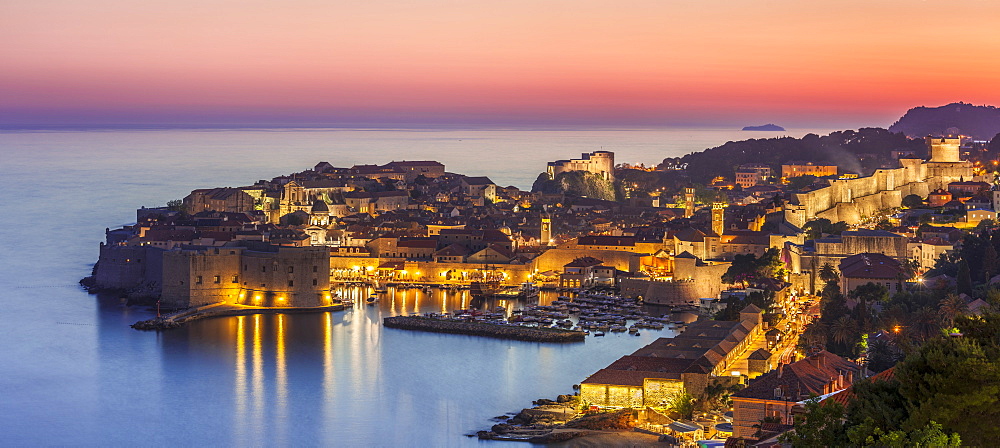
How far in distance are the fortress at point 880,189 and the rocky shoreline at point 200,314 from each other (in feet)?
32.5

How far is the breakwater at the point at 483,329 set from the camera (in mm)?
21000

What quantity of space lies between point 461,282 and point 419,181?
55.0 feet

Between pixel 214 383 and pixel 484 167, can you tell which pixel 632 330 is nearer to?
Result: pixel 214 383

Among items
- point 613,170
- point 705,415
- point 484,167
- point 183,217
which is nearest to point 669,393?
point 705,415

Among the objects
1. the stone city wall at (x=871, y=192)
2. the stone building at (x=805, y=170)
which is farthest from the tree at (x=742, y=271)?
the stone building at (x=805, y=170)

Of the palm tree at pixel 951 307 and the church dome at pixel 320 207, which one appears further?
the church dome at pixel 320 207

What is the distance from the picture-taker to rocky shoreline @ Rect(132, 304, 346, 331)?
2272 centimetres

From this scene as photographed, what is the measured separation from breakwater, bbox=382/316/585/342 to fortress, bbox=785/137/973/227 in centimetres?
881

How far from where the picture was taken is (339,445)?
14562mm

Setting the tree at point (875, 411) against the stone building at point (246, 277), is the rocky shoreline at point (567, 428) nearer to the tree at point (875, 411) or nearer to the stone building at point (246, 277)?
the tree at point (875, 411)

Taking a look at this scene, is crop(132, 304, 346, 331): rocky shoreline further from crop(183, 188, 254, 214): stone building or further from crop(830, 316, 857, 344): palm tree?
crop(183, 188, 254, 214): stone building

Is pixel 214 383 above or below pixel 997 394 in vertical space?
below

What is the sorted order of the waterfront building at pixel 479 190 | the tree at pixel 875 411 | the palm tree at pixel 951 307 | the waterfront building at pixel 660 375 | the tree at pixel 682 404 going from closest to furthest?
the tree at pixel 875 411 → the tree at pixel 682 404 → the waterfront building at pixel 660 375 → the palm tree at pixel 951 307 → the waterfront building at pixel 479 190

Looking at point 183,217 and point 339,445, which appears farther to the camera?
point 183,217
